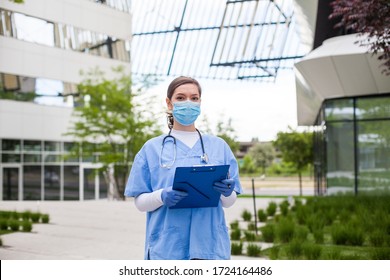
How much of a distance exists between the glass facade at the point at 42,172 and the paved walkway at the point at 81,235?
0.59 ft

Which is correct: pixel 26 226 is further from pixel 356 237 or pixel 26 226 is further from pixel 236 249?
pixel 356 237

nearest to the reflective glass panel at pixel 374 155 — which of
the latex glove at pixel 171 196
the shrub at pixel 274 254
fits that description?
the shrub at pixel 274 254

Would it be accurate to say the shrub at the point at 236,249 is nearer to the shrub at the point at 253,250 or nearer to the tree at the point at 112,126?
the shrub at the point at 253,250

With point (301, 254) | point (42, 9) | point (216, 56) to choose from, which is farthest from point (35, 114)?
point (301, 254)

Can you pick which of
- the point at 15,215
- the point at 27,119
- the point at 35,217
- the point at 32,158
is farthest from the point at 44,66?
the point at 35,217

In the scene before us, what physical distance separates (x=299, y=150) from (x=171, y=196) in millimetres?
14504

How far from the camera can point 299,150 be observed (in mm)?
16531

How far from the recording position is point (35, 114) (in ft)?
18.2

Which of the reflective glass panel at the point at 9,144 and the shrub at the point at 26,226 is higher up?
the reflective glass panel at the point at 9,144

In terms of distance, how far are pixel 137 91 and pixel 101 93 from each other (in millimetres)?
595

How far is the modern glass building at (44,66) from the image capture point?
5.17 meters

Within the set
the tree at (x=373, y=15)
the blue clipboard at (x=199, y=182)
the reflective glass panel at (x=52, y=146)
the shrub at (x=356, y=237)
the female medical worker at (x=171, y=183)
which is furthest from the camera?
the reflective glass panel at (x=52, y=146)
